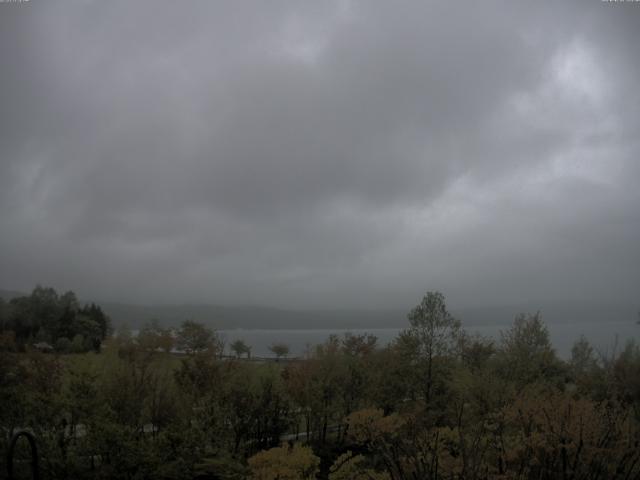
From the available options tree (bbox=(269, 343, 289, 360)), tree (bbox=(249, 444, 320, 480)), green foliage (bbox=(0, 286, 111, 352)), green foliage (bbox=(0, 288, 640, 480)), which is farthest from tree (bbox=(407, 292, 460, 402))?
green foliage (bbox=(0, 286, 111, 352))

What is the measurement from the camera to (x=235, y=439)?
21828mm

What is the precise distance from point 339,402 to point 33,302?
73.2 metres

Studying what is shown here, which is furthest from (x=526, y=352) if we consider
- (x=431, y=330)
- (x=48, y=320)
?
(x=48, y=320)

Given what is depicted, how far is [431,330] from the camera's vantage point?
2878cm

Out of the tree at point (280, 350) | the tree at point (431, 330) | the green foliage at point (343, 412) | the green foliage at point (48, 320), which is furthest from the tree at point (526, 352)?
the green foliage at point (48, 320)

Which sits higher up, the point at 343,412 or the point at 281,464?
the point at 281,464

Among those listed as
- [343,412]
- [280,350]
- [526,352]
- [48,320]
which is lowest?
[280,350]

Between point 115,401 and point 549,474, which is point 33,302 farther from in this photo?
point 549,474

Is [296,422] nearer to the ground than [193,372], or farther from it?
nearer to the ground

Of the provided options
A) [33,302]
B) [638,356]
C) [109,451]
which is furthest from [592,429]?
[33,302]

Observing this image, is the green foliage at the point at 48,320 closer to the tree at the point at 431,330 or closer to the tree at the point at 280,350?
the tree at the point at 280,350

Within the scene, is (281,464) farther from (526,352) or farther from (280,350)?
(280,350)

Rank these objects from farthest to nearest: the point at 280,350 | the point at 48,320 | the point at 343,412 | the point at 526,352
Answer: the point at 48,320 < the point at 280,350 < the point at 526,352 < the point at 343,412

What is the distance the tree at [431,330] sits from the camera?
28.7m
